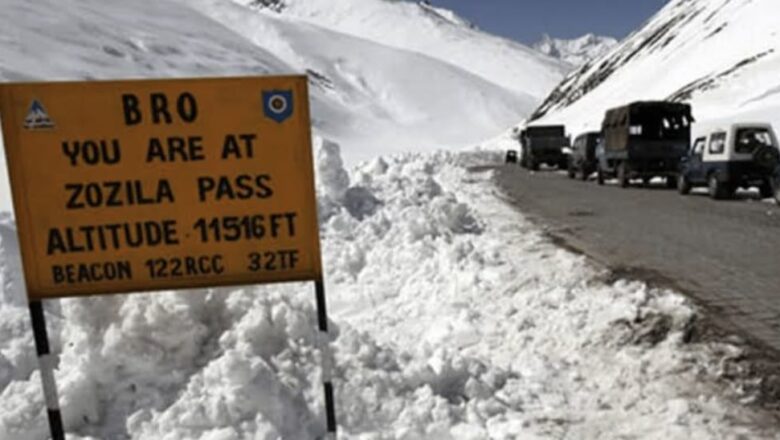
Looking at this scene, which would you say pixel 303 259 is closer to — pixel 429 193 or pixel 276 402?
pixel 276 402

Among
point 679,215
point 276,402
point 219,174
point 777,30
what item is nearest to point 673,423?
point 276,402

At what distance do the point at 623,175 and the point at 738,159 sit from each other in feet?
19.1

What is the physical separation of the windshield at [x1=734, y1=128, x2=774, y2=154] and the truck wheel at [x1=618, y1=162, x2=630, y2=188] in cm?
522

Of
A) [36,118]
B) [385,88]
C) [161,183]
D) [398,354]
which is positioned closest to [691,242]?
[398,354]

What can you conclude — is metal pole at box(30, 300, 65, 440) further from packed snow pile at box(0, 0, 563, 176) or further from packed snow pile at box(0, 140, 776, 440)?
packed snow pile at box(0, 0, 563, 176)

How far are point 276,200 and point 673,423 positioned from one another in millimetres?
3130

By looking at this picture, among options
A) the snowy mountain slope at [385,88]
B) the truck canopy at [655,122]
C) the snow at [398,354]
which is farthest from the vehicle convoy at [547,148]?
the snowy mountain slope at [385,88]

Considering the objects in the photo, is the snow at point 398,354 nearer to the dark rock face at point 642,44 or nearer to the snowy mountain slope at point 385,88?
the dark rock face at point 642,44

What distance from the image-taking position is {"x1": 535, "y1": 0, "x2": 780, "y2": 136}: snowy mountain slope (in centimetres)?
4478

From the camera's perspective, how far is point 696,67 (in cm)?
6462

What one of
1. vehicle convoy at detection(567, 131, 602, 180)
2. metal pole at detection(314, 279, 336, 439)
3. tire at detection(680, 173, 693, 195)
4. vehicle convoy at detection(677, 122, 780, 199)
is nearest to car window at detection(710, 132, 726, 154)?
vehicle convoy at detection(677, 122, 780, 199)

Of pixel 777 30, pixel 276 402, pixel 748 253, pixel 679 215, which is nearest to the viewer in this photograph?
pixel 276 402

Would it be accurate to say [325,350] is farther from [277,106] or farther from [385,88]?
[385,88]

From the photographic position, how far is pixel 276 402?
4848mm
